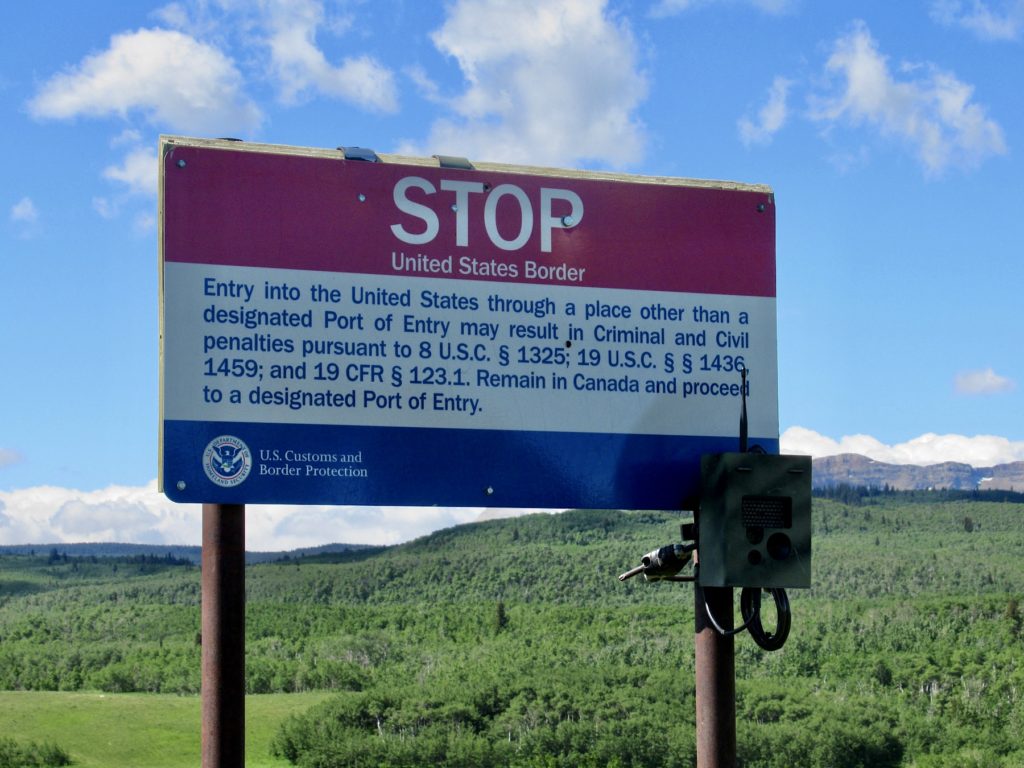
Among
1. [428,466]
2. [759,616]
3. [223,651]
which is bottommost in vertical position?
[223,651]

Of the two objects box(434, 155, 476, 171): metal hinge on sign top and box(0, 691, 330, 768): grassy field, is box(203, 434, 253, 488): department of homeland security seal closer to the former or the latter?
box(434, 155, 476, 171): metal hinge on sign top

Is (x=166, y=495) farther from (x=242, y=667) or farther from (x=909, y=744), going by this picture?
(x=909, y=744)

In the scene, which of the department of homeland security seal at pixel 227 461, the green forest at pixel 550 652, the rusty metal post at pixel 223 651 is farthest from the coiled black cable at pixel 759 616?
the green forest at pixel 550 652

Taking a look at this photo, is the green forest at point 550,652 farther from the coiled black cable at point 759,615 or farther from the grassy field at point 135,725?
the coiled black cable at point 759,615

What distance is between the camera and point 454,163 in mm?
6105

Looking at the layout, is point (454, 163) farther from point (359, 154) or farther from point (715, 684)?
point (715, 684)

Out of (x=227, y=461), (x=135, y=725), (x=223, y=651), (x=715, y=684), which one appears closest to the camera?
(x=223, y=651)

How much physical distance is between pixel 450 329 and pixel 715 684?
87.9 inches

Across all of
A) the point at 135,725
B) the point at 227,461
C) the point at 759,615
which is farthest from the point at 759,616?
the point at 135,725

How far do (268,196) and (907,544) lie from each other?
24.4m

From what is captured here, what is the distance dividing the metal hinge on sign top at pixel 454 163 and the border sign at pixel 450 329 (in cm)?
2

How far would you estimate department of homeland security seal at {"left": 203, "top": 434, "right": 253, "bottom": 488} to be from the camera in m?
5.62

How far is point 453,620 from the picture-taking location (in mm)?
21391

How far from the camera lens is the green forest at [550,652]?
1742 centimetres
